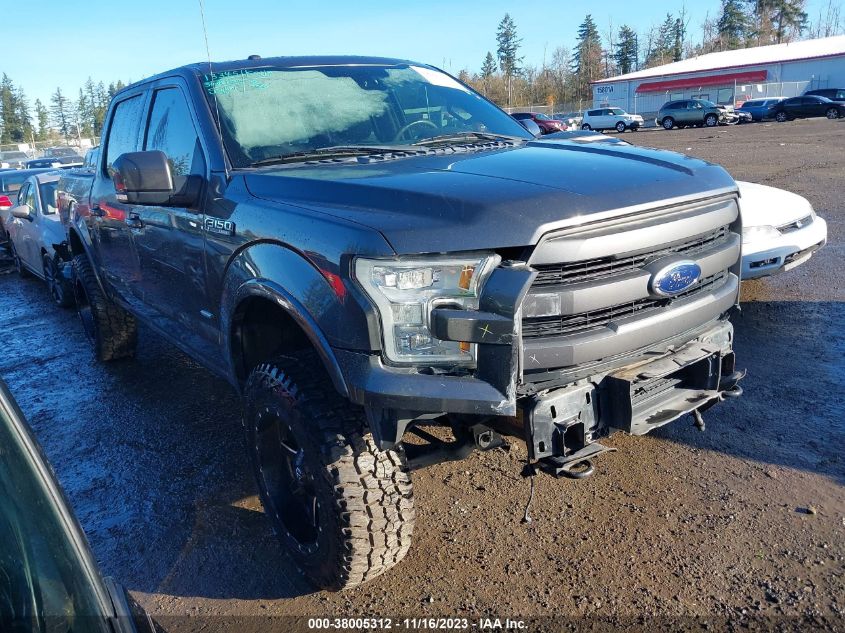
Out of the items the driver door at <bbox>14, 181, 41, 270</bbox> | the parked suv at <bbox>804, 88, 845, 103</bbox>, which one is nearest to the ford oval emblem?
the driver door at <bbox>14, 181, 41, 270</bbox>

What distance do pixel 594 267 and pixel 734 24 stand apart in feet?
324

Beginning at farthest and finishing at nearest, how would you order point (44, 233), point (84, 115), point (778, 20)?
point (84, 115) < point (778, 20) < point (44, 233)

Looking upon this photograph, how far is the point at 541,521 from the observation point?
10.7ft

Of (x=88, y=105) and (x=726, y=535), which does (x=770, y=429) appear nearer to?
(x=726, y=535)

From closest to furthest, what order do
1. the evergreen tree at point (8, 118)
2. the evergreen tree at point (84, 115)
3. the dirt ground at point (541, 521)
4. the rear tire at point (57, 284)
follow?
the dirt ground at point (541, 521), the rear tire at point (57, 284), the evergreen tree at point (8, 118), the evergreen tree at point (84, 115)

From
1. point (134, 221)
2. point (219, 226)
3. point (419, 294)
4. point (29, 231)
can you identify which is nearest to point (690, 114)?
point (29, 231)

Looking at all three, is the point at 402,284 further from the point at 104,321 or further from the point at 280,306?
the point at 104,321

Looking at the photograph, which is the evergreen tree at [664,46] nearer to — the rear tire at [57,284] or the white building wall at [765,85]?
the white building wall at [765,85]

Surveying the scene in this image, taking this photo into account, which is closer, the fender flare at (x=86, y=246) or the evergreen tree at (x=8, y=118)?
the fender flare at (x=86, y=246)

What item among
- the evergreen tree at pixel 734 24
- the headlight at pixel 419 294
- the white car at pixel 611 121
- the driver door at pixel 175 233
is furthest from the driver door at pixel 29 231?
the evergreen tree at pixel 734 24

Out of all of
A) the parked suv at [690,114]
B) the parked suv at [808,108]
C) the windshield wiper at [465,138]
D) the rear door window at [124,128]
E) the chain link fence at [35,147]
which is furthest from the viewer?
the chain link fence at [35,147]

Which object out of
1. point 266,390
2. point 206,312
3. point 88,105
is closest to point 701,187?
point 266,390

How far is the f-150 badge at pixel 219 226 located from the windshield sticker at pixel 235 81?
721mm

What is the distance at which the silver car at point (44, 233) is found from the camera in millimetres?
7773
